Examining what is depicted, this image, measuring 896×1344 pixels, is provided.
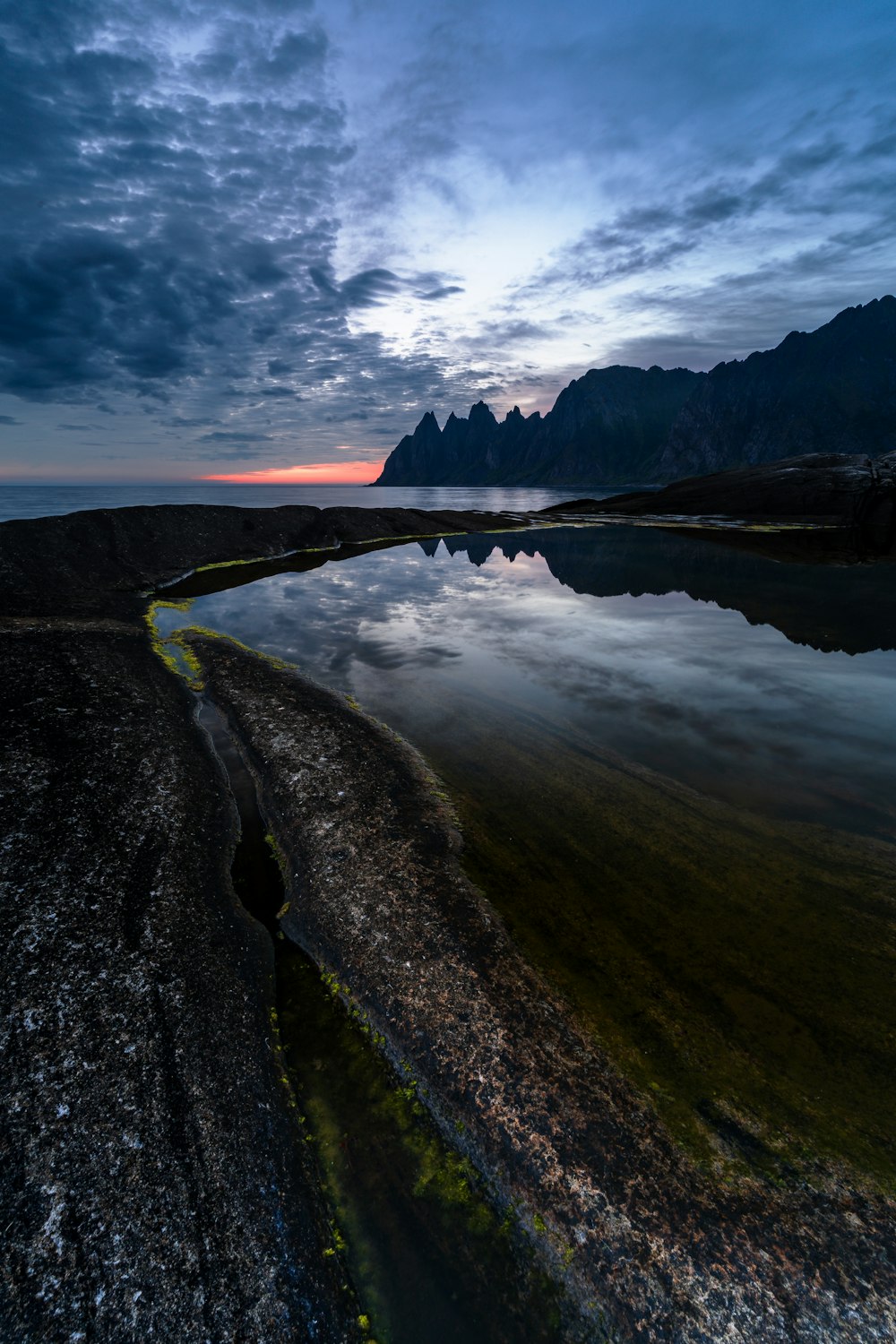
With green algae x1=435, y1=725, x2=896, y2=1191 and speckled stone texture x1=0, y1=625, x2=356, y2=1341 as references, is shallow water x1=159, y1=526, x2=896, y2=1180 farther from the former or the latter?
speckled stone texture x1=0, y1=625, x2=356, y2=1341

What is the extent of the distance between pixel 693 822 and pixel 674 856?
5.89ft

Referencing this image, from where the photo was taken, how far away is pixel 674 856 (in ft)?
43.9

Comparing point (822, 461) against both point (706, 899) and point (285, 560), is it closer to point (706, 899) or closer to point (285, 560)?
point (285, 560)

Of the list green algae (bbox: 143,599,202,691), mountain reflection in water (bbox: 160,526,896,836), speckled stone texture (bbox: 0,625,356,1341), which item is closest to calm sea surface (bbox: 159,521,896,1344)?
mountain reflection in water (bbox: 160,526,896,836)

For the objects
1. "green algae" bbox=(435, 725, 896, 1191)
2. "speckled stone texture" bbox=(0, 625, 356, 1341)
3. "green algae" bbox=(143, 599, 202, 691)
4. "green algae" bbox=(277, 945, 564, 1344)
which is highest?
"green algae" bbox=(143, 599, 202, 691)

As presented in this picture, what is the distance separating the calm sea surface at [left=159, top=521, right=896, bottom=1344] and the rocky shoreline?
0.70 m

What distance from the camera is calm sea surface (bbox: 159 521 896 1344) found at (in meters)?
7.57

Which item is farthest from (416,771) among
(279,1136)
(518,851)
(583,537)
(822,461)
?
(822,461)

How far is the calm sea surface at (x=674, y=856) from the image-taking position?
7574 mm

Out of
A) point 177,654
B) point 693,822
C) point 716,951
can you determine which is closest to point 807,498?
point 693,822

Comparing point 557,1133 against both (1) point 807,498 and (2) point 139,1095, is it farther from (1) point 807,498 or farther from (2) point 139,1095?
(1) point 807,498

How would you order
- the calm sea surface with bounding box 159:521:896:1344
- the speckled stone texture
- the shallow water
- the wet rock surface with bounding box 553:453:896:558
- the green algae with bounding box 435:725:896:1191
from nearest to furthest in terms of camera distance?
1. the speckled stone texture
2. the calm sea surface with bounding box 159:521:896:1344
3. the green algae with bounding box 435:725:896:1191
4. the shallow water
5. the wet rock surface with bounding box 553:453:896:558

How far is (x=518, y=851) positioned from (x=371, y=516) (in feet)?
287

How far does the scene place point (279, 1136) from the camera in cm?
761
